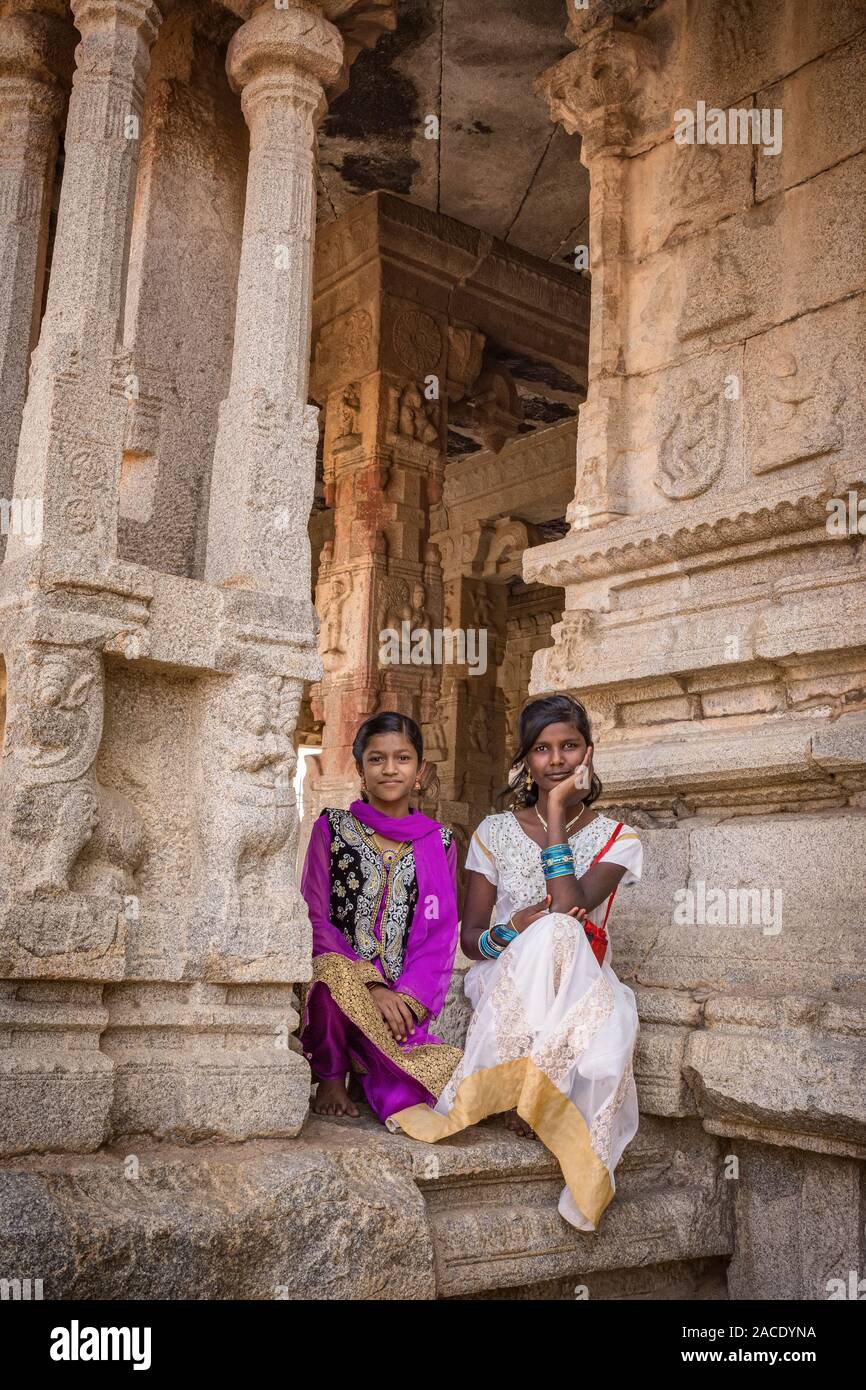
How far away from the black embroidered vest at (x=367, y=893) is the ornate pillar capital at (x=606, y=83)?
3.59m

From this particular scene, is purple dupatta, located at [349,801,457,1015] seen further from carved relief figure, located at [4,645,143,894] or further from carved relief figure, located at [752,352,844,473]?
carved relief figure, located at [752,352,844,473]

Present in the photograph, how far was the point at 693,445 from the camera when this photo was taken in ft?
17.3

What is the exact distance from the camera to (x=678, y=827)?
4.81 metres

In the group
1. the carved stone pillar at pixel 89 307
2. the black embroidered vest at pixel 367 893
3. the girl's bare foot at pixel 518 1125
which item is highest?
the carved stone pillar at pixel 89 307

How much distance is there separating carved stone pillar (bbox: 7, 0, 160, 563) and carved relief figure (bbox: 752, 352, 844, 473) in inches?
101

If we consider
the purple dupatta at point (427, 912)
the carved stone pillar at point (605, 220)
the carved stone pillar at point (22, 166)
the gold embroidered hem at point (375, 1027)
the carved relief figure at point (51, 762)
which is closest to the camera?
the carved relief figure at point (51, 762)

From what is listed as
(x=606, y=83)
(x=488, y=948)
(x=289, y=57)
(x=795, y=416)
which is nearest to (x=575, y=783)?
(x=488, y=948)

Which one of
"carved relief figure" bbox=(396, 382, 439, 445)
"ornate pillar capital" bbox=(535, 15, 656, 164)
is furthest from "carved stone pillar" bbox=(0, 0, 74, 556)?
"carved relief figure" bbox=(396, 382, 439, 445)

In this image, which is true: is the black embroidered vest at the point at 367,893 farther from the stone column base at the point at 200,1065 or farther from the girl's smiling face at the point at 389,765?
the stone column base at the point at 200,1065

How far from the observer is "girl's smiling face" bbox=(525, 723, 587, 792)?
4129 millimetres

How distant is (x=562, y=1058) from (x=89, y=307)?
2650 millimetres

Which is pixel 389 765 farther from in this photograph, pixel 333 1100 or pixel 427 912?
pixel 333 1100

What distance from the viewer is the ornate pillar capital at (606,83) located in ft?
18.5

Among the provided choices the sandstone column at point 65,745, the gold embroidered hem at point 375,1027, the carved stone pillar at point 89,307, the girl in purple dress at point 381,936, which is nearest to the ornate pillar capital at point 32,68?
the carved stone pillar at point 89,307
